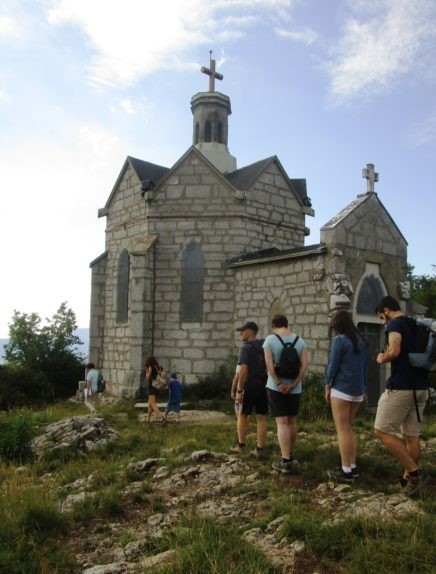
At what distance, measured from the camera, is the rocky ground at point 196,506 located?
4.36m

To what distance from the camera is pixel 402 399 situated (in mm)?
5391

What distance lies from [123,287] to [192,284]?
2632mm

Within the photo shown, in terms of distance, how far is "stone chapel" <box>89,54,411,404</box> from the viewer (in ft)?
39.0

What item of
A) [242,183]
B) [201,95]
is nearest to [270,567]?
[242,183]

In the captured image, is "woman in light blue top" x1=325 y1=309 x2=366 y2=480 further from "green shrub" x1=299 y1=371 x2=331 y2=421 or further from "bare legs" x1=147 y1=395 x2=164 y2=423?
"bare legs" x1=147 y1=395 x2=164 y2=423

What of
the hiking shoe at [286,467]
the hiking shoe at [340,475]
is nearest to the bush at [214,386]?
the hiking shoe at [286,467]

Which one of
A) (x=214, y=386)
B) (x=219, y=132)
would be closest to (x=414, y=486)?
(x=214, y=386)

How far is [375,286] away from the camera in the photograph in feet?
40.1

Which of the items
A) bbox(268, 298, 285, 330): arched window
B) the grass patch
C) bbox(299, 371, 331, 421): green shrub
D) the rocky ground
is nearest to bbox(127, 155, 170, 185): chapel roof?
bbox(268, 298, 285, 330): arched window

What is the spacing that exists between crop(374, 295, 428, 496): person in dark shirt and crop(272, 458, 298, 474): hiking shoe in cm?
131

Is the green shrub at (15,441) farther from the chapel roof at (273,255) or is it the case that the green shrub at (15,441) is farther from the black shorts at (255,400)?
the chapel roof at (273,255)

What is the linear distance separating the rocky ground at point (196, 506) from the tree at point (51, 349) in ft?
38.0

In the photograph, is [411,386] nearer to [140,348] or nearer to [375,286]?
[375,286]

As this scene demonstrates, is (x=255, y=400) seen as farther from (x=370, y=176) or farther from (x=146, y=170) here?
(x=146, y=170)
